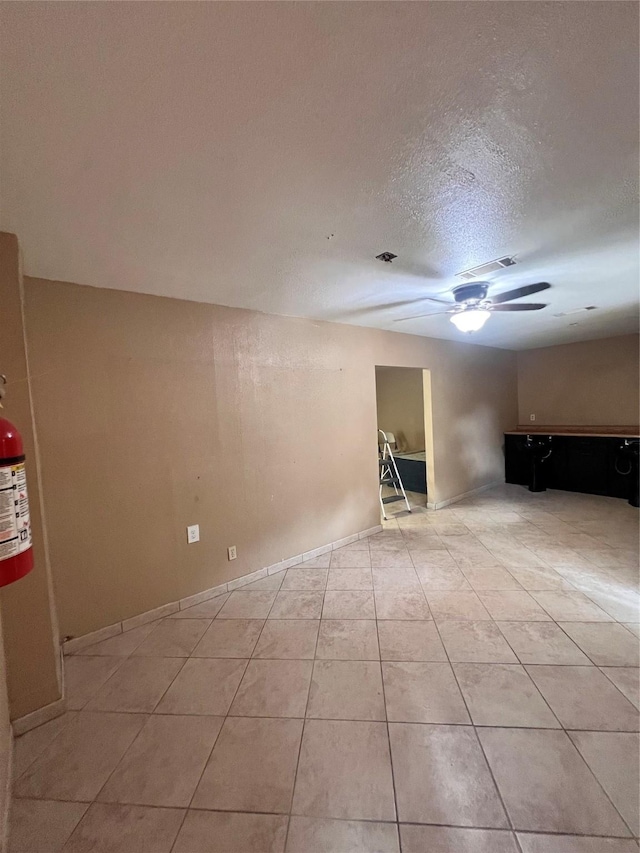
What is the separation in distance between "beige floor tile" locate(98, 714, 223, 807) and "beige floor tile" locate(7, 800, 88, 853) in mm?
97

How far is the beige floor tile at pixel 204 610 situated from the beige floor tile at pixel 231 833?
1244mm

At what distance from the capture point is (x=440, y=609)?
231 cm

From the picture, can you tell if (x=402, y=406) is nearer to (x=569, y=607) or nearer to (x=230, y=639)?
(x=569, y=607)

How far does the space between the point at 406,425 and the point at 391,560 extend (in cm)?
364

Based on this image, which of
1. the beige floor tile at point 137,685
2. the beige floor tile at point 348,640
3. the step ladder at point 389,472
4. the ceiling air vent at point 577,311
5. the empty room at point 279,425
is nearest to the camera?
the empty room at point 279,425

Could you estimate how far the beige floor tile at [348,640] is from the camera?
1915 millimetres

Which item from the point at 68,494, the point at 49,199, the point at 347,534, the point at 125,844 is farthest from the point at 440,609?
the point at 49,199

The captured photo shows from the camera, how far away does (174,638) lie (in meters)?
2.13

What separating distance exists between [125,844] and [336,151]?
2457 mm

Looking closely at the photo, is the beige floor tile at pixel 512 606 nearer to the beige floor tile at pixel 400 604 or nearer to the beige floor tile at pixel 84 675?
the beige floor tile at pixel 400 604

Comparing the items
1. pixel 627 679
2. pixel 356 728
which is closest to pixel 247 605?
pixel 356 728

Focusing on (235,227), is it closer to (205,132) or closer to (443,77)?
(205,132)

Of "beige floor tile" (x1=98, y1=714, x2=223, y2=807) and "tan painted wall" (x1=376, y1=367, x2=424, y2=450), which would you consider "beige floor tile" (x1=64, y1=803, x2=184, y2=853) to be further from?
"tan painted wall" (x1=376, y1=367, x2=424, y2=450)

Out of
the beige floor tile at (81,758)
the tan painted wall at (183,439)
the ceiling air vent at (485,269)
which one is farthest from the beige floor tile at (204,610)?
the ceiling air vent at (485,269)
